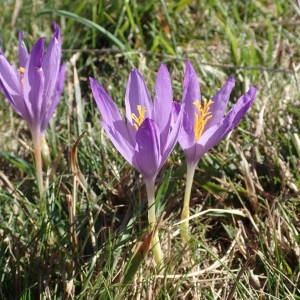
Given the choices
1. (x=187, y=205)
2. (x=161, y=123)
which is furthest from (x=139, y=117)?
(x=187, y=205)

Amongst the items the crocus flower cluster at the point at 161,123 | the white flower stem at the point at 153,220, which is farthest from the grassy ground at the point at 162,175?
the crocus flower cluster at the point at 161,123

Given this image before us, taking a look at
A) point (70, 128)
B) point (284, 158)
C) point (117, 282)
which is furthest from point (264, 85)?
point (117, 282)

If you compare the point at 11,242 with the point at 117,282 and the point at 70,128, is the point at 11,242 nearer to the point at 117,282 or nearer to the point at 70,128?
the point at 117,282

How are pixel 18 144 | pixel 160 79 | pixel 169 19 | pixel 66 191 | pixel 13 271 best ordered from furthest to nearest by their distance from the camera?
pixel 169 19 → pixel 18 144 → pixel 66 191 → pixel 13 271 → pixel 160 79

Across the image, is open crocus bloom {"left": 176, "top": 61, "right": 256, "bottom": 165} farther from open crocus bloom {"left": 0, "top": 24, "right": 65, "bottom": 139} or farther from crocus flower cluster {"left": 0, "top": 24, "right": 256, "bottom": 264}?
open crocus bloom {"left": 0, "top": 24, "right": 65, "bottom": 139}

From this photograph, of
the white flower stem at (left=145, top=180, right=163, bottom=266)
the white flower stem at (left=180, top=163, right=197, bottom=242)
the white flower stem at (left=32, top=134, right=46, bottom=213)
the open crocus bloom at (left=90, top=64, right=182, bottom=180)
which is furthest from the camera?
the white flower stem at (left=32, top=134, right=46, bottom=213)

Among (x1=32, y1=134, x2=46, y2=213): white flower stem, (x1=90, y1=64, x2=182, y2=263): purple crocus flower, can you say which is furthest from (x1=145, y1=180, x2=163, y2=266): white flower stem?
(x1=32, y1=134, x2=46, y2=213): white flower stem
